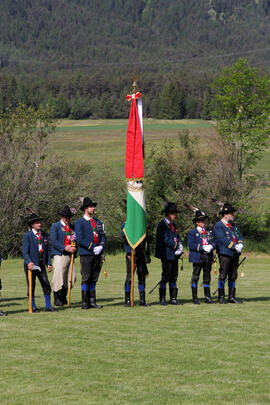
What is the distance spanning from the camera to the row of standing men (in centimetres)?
1426

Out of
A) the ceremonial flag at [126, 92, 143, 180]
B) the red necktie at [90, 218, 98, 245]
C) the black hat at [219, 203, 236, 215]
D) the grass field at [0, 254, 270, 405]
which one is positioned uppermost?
the ceremonial flag at [126, 92, 143, 180]

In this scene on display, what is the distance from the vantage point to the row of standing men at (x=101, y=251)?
14258mm

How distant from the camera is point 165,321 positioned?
12703mm

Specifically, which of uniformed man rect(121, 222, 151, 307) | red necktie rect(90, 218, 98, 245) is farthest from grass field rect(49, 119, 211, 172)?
red necktie rect(90, 218, 98, 245)

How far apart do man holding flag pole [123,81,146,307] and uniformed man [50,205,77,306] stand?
51.6 inches

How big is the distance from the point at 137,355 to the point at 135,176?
5.58 metres

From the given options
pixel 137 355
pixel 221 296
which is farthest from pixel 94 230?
pixel 137 355

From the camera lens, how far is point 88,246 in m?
14.2

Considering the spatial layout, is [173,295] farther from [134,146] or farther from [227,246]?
[134,146]

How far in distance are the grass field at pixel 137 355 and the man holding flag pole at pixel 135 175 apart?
1.73m

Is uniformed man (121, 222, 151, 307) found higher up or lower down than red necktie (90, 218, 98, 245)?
lower down

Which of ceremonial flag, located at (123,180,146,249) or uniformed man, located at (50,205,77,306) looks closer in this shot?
ceremonial flag, located at (123,180,146,249)

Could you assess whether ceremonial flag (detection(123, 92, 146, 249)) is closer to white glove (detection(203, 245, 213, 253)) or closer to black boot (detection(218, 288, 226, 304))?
white glove (detection(203, 245, 213, 253))

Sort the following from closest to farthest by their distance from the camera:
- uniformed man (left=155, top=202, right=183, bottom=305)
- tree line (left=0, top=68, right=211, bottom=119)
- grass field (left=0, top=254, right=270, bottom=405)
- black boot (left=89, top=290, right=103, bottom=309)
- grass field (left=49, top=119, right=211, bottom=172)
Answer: grass field (left=0, top=254, right=270, bottom=405) < black boot (left=89, top=290, right=103, bottom=309) < uniformed man (left=155, top=202, right=183, bottom=305) < grass field (left=49, top=119, right=211, bottom=172) < tree line (left=0, top=68, right=211, bottom=119)
